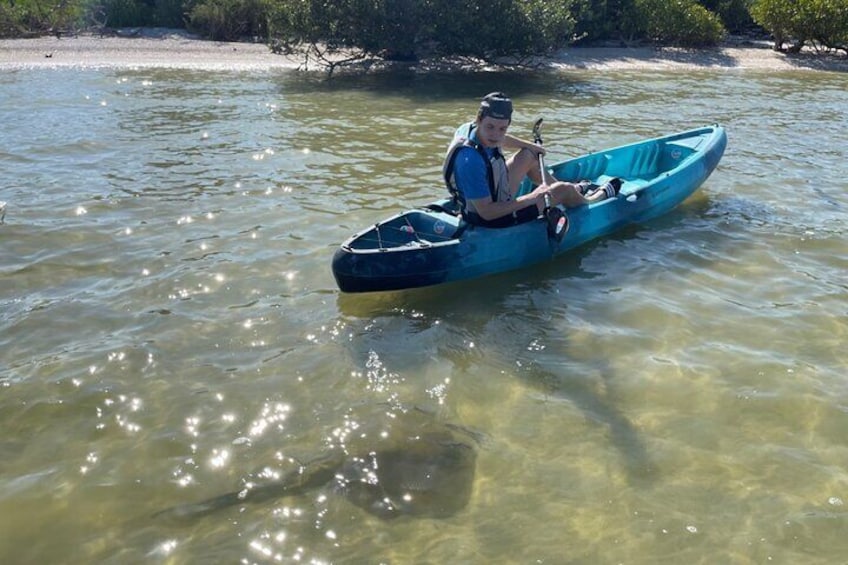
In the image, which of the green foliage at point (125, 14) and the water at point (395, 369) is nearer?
the water at point (395, 369)

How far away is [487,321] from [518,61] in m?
16.2

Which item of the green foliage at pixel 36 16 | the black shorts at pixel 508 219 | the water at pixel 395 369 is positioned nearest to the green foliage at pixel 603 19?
the water at pixel 395 369

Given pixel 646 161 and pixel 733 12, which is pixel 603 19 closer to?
pixel 733 12

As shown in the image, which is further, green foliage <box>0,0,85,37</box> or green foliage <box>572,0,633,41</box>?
green foliage <box>572,0,633,41</box>

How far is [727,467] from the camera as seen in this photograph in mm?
4602

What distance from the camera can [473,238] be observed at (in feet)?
22.7

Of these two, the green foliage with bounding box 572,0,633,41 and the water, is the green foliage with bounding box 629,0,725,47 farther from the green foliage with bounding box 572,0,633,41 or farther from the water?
the water

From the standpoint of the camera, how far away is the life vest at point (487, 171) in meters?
6.75

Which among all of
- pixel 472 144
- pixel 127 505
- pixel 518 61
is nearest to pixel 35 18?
pixel 518 61

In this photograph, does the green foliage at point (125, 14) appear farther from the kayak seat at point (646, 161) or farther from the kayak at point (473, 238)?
the kayak at point (473, 238)

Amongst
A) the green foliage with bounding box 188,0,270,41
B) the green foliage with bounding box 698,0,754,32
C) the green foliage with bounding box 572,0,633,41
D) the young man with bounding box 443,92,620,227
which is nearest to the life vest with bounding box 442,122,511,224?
the young man with bounding box 443,92,620,227

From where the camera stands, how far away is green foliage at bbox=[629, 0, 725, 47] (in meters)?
23.8

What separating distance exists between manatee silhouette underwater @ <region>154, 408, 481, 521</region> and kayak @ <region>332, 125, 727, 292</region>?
6.59 feet

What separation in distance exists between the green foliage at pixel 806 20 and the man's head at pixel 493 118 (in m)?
20.1
